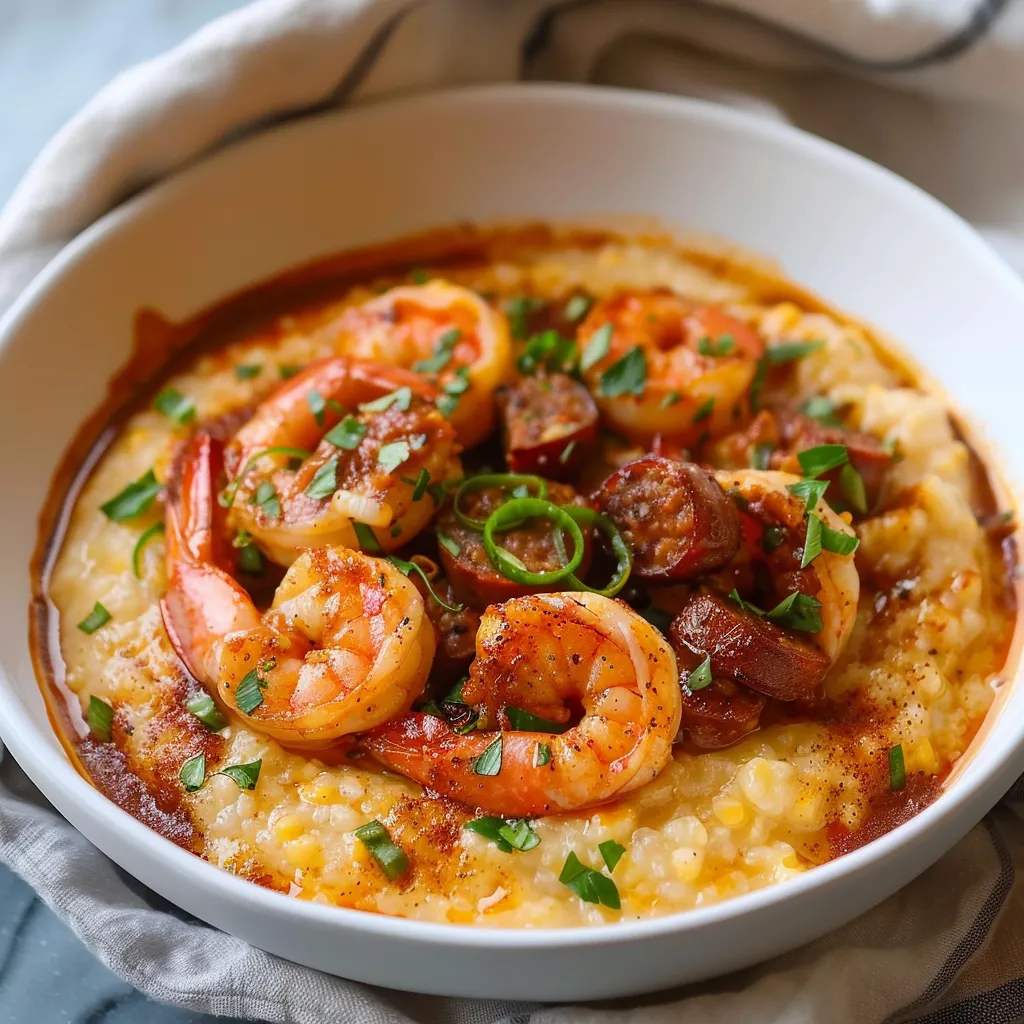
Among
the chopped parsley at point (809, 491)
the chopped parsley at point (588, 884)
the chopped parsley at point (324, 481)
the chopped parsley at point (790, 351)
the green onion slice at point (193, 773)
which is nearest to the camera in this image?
the chopped parsley at point (588, 884)

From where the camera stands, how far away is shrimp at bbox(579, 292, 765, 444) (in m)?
4.45

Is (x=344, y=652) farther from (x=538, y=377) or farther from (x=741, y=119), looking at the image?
(x=741, y=119)

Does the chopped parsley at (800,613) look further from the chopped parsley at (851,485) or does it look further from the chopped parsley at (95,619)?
the chopped parsley at (95,619)

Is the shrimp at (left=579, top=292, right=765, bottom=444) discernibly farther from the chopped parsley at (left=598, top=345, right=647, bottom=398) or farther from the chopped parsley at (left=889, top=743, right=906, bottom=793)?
the chopped parsley at (left=889, top=743, right=906, bottom=793)

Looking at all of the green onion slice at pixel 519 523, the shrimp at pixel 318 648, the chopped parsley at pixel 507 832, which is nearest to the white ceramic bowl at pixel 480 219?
the chopped parsley at pixel 507 832

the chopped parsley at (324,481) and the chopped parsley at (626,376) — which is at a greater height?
the chopped parsley at (626,376)

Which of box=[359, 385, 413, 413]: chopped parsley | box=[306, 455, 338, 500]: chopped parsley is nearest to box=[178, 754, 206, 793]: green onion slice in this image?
box=[306, 455, 338, 500]: chopped parsley

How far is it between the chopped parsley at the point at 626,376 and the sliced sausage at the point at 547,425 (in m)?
0.09

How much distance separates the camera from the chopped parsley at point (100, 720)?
12.5 ft

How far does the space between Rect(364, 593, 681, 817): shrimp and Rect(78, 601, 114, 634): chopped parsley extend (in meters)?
1.09

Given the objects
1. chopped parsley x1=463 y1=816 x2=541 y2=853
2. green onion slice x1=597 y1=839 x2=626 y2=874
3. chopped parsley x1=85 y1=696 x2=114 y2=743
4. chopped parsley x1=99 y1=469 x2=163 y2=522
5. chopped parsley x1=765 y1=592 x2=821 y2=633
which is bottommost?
chopped parsley x1=85 y1=696 x2=114 y2=743

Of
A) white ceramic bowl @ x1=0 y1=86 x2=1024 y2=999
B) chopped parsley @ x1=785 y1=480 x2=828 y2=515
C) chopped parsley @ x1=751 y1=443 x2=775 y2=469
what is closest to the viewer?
white ceramic bowl @ x1=0 y1=86 x2=1024 y2=999

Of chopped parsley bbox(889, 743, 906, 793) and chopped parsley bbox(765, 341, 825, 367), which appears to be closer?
chopped parsley bbox(889, 743, 906, 793)

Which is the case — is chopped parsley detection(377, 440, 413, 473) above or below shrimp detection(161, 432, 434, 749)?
above
